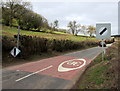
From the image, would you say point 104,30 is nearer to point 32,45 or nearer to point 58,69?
point 58,69

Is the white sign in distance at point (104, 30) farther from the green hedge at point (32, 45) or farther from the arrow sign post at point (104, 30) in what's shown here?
the green hedge at point (32, 45)

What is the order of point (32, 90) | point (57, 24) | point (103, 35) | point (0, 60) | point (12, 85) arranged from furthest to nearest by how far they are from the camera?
point (57, 24) → point (0, 60) → point (103, 35) → point (12, 85) → point (32, 90)

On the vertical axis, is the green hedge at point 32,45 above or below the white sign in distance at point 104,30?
below

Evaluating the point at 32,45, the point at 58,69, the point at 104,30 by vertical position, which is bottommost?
the point at 58,69

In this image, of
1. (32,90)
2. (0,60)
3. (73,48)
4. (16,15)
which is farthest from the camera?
(16,15)

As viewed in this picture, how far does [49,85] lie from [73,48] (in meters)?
24.2

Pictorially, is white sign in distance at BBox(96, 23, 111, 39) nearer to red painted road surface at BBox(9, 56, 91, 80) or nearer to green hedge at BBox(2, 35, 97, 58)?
red painted road surface at BBox(9, 56, 91, 80)

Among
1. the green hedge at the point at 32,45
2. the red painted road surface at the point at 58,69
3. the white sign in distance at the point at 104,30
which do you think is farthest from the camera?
the green hedge at the point at 32,45

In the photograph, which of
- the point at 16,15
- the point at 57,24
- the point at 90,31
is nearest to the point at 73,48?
the point at 16,15

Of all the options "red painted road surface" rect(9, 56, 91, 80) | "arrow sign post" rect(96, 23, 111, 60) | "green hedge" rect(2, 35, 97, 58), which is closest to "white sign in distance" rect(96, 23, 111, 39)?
"arrow sign post" rect(96, 23, 111, 60)

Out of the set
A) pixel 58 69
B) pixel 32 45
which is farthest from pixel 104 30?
pixel 32 45

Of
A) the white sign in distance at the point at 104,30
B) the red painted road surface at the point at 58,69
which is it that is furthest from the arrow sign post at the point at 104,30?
the red painted road surface at the point at 58,69

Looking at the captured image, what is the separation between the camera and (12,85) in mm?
6062

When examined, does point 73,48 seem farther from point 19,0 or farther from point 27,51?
point 19,0
